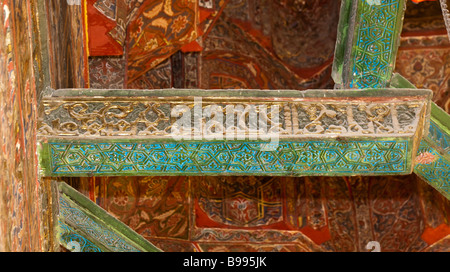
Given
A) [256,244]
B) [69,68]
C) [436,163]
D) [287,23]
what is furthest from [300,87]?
[69,68]

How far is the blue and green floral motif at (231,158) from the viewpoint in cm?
355

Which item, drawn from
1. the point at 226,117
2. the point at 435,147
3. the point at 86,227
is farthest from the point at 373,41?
the point at 86,227

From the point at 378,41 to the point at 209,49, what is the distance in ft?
9.37

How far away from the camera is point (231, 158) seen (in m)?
3.61

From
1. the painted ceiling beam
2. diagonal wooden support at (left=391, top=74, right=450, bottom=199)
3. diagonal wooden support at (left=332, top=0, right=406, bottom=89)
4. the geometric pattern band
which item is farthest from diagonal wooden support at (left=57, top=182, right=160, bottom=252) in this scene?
diagonal wooden support at (left=391, top=74, right=450, bottom=199)

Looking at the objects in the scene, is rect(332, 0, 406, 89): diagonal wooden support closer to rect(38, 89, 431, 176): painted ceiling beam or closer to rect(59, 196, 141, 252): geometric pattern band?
rect(38, 89, 431, 176): painted ceiling beam

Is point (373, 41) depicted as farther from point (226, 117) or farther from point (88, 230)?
point (88, 230)

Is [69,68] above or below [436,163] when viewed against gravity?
above

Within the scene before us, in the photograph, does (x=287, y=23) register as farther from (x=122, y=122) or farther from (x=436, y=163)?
(x=122, y=122)

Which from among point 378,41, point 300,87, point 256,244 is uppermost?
point 378,41

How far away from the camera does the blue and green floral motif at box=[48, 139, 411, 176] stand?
11.6ft

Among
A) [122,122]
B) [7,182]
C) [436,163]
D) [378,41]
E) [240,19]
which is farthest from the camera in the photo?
[240,19]

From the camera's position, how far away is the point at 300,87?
667 centimetres

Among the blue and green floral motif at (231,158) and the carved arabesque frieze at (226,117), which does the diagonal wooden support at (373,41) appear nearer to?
the carved arabesque frieze at (226,117)
